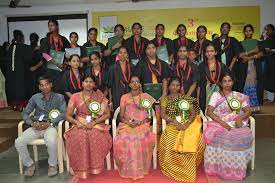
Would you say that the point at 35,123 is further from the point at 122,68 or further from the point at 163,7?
the point at 163,7

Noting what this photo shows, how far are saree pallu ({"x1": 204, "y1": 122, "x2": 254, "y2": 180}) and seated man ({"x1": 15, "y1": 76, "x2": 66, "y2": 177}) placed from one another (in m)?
1.72

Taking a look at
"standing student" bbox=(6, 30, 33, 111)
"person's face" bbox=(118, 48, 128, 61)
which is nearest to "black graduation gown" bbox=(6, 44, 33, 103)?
"standing student" bbox=(6, 30, 33, 111)

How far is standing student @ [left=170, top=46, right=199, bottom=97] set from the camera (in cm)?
470

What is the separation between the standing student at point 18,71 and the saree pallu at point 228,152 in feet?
12.1

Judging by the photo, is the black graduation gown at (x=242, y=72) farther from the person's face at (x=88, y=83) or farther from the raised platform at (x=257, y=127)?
the person's face at (x=88, y=83)

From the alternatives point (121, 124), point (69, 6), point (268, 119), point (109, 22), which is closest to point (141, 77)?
point (121, 124)

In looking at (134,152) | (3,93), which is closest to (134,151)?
(134,152)

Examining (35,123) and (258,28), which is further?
(258,28)

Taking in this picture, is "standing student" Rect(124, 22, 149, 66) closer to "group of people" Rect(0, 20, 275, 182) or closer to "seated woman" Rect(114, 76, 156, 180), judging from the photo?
"group of people" Rect(0, 20, 275, 182)

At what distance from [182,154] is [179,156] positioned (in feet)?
0.13

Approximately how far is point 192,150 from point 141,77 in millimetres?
1355

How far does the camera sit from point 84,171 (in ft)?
12.9

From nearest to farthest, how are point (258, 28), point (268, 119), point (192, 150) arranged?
point (192, 150)
point (268, 119)
point (258, 28)

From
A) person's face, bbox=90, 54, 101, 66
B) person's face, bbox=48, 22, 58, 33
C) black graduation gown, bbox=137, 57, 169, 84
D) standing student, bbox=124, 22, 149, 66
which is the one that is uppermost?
person's face, bbox=48, 22, 58, 33
